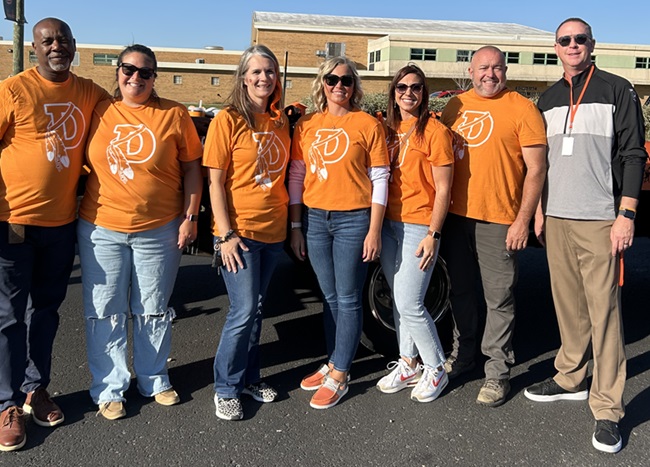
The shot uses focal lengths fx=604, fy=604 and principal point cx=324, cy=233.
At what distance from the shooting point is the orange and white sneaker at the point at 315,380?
3531 millimetres

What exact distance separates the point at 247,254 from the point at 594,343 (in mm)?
1874

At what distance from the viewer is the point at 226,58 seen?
209ft

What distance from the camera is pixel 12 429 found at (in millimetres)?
2867

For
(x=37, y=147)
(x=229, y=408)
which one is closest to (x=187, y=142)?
(x=37, y=147)

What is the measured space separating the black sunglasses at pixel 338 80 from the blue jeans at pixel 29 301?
1.50 m

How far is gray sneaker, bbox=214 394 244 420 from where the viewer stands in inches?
124

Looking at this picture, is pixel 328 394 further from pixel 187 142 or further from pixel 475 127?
pixel 475 127

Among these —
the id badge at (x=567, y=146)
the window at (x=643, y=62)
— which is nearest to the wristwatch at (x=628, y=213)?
the id badge at (x=567, y=146)

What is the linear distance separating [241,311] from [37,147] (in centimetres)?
127

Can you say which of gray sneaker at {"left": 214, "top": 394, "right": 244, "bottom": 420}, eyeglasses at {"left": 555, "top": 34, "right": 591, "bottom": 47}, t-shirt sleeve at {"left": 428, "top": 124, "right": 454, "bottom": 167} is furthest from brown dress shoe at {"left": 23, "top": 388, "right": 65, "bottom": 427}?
eyeglasses at {"left": 555, "top": 34, "right": 591, "bottom": 47}

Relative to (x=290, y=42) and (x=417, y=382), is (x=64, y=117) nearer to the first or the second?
(x=417, y=382)

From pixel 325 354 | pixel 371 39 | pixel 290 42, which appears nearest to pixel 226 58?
pixel 290 42

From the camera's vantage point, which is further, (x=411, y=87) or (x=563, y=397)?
(x=563, y=397)

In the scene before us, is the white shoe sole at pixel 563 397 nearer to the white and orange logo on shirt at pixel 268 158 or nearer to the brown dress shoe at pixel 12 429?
the white and orange logo on shirt at pixel 268 158
